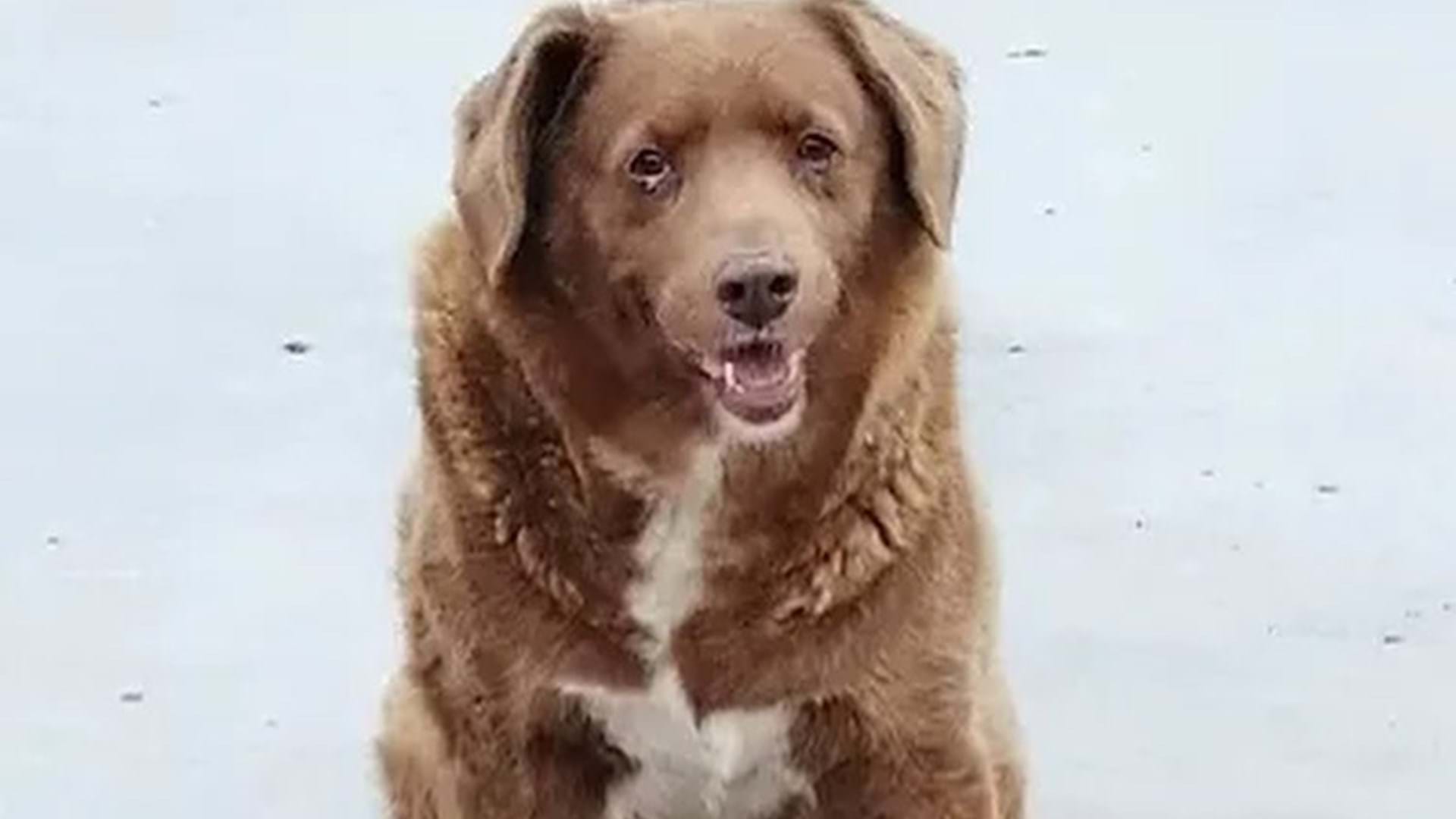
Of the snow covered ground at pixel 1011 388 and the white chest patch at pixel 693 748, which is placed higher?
the white chest patch at pixel 693 748

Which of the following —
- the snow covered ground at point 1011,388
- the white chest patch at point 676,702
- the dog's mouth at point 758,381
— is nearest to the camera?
the dog's mouth at point 758,381

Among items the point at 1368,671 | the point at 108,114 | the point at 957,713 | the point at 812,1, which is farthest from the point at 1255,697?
the point at 108,114

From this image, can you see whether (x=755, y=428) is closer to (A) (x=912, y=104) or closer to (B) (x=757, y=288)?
(B) (x=757, y=288)

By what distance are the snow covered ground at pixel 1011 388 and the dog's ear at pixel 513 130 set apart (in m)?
1.00

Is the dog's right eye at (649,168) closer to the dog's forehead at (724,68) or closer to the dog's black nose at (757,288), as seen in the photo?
the dog's forehead at (724,68)

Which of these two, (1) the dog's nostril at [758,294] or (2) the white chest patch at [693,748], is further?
(2) the white chest patch at [693,748]

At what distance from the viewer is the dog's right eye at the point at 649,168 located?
4.12m

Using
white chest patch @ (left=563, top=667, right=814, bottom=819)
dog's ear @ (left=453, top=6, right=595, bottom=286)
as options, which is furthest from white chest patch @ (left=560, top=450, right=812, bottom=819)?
dog's ear @ (left=453, top=6, right=595, bottom=286)

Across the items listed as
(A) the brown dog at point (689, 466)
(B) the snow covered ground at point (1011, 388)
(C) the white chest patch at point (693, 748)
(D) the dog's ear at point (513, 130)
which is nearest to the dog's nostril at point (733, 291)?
(A) the brown dog at point (689, 466)

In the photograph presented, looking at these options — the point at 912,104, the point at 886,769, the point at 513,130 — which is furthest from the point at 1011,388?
the point at 513,130

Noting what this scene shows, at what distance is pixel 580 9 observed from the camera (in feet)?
13.9

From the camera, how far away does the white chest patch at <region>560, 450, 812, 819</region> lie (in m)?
4.34

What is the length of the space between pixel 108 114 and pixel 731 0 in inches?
102

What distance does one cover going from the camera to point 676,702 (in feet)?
14.2
